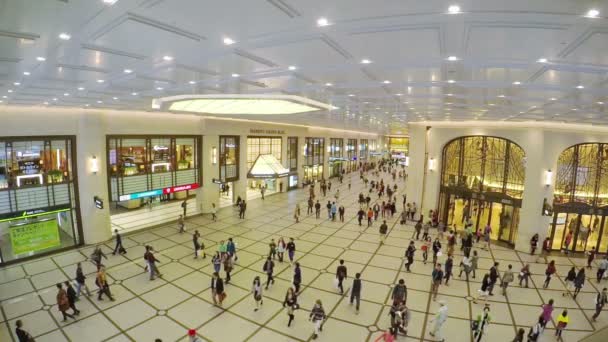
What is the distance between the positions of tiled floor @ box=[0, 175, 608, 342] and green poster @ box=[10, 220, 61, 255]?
27.5 inches

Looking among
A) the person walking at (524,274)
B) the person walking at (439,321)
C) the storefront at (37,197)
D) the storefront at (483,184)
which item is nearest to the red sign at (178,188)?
the storefront at (37,197)

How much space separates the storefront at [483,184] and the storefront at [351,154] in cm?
2268

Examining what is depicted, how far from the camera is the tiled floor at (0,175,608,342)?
7660 millimetres

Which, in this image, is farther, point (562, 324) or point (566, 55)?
point (562, 324)

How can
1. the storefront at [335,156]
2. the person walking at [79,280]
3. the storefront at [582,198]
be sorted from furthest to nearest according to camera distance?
the storefront at [335,156], the storefront at [582,198], the person walking at [79,280]

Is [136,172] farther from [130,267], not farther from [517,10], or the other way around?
[517,10]

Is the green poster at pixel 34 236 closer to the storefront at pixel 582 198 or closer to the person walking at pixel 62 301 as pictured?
the person walking at pixel 62 301

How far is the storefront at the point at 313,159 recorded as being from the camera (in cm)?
2992

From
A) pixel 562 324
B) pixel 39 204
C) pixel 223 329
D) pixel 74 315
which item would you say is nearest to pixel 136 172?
pixel 39 204

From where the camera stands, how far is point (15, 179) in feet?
37.6

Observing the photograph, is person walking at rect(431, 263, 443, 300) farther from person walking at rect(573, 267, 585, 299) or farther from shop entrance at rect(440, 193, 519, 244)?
shop entrance at rect(440, 193, 519, 244)

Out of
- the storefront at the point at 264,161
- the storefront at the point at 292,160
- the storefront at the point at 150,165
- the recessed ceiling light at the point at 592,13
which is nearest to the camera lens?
the recessed ceiling light at the point at 592,13

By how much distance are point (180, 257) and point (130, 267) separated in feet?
5.85

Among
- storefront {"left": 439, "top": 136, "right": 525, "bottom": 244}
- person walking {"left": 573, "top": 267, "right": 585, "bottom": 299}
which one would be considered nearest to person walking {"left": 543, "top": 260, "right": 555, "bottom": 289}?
person walking {"left": 573, "top": 267, "right": 585, "bottom": 299}
